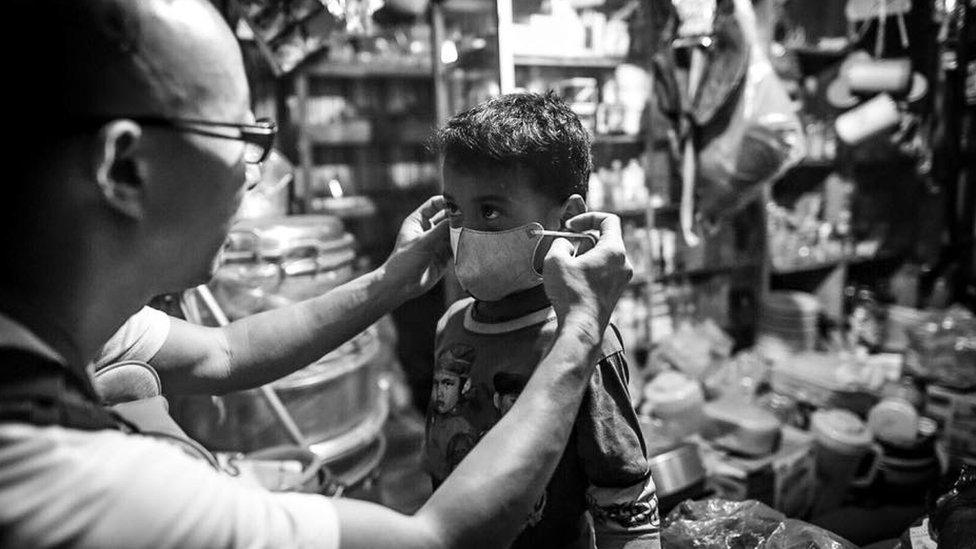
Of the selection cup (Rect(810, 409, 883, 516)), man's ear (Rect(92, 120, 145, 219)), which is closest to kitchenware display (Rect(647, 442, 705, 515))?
cup (Rect(810, 409, 883, 516))

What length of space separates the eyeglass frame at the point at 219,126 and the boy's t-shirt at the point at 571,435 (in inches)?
21.7

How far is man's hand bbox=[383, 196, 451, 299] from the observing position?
145 cm

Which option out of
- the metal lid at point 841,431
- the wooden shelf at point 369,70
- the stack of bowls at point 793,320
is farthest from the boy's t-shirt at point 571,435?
the stack of bowls at point 793,320

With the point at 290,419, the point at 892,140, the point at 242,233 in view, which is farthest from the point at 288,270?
the point at 892,140

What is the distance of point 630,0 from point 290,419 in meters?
3.19

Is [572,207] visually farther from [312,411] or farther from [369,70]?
[369,70]

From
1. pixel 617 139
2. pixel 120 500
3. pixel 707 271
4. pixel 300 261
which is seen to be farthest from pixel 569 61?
pixel 120 500

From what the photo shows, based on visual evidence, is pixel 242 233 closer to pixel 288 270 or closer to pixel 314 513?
pixel 288 270

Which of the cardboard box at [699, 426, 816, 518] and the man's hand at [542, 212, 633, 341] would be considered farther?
the cardboard box at [699, 426, 816, 518]

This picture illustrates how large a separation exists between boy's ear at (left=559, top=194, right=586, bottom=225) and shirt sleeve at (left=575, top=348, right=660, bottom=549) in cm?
33

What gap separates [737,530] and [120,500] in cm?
111

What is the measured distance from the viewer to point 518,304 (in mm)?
1348

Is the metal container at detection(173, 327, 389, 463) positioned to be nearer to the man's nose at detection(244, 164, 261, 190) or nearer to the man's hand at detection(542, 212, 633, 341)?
the man's nose at detection(244, 164, 261, 190)

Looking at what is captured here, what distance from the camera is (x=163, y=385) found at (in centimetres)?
129
